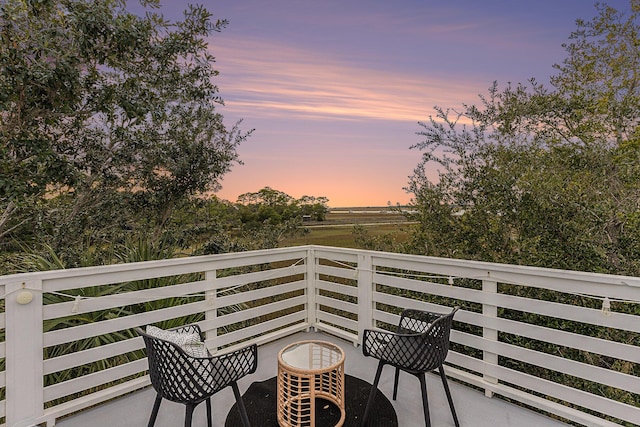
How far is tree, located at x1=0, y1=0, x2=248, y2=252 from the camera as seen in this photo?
2.78 meters

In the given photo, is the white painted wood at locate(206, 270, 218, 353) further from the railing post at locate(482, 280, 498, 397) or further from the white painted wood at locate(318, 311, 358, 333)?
the railing post at locate(482, 280, 498, 397)

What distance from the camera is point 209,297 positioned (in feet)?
10.3

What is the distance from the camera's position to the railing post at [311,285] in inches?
156

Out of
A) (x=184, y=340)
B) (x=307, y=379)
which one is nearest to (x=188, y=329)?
(x=184, y=340)

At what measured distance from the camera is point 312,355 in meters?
2.40

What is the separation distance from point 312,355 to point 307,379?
0.18 meters

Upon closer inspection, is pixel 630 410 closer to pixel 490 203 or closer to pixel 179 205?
pixel 490 203

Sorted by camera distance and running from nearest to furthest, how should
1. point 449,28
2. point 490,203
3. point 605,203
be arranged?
point 605,203 → point 490,203 → point 449,28

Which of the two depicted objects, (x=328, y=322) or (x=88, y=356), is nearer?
(x=88, y=356)

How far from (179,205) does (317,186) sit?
2.42 m

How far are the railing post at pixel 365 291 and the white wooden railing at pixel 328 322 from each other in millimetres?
12

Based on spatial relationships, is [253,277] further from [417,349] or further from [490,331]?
[490,331]

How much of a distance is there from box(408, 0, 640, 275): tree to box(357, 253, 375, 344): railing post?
4.59ft

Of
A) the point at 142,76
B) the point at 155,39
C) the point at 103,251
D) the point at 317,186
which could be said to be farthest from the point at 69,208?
the point at 317,186
